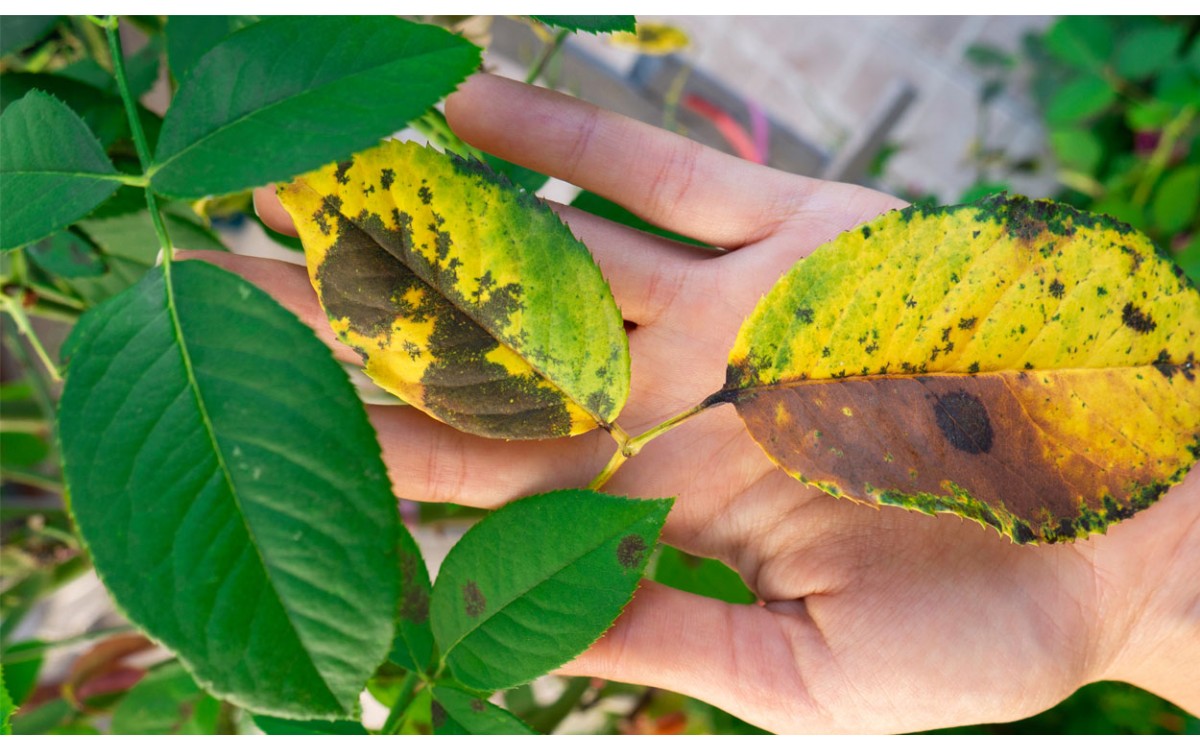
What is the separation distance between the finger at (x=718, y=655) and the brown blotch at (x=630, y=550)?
0.64 feet

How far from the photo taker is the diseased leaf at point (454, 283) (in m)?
0.53

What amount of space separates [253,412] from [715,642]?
489 millimetres

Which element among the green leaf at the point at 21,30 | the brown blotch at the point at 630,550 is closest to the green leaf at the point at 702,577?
the brown blotch at the point at 630,550

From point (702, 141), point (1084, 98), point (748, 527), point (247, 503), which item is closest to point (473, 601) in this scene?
point (247, 503)

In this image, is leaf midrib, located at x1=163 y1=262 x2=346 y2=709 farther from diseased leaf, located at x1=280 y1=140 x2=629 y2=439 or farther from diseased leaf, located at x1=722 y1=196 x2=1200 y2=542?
diseased leaf, located at x1=722 y1=196 x2=1200 y2=542

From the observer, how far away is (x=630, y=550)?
55cm

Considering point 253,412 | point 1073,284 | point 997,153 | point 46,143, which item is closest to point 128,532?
point 253,412

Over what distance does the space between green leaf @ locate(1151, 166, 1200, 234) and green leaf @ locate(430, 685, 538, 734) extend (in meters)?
1.40

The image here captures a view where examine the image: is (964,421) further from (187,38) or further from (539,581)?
(187,38)

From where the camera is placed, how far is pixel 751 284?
761 millimetres

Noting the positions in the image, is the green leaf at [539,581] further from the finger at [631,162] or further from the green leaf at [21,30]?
the green leaf at [21,30]

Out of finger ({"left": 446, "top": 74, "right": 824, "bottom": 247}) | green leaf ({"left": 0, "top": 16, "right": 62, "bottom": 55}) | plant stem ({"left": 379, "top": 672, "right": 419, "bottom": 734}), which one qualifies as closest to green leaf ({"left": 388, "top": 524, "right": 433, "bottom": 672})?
plant stem ({"left": 379, "top": 672, "right": 419, "bottom": 734})

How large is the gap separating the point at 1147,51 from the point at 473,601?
5.14 feet

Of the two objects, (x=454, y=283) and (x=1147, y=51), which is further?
(x=1147, y=51)
